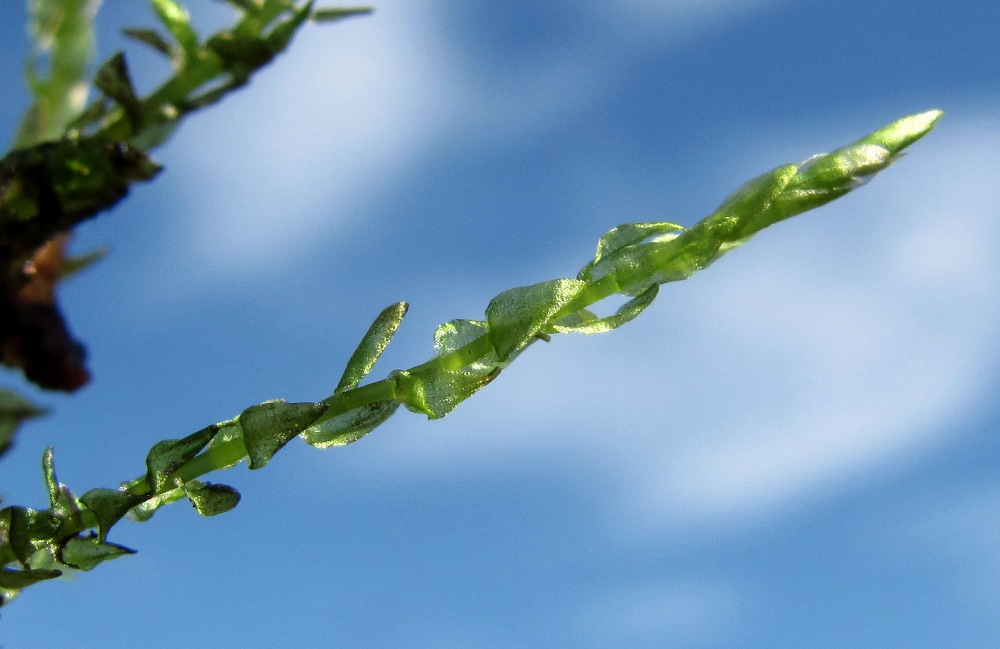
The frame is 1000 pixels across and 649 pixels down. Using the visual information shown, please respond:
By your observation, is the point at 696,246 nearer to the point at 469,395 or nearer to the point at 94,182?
the point at 469,395

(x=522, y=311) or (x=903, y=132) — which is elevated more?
(x=903, y=132)

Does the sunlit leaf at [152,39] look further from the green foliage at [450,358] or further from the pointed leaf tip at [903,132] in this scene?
the pointed leaf tip at [903,132]

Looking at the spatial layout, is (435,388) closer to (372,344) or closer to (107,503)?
(372,344)

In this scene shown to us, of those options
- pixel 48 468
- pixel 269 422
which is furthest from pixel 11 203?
pixel 48 468

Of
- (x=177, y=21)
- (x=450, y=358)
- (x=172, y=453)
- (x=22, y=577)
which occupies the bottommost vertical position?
(x=22, y=577)

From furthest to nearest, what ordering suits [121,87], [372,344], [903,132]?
[372,344] → [903,132] → [121,87]

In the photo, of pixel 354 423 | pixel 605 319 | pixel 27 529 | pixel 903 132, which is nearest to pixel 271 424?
pixel 354 423

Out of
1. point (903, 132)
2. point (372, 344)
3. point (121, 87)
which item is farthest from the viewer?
point (372, 344)

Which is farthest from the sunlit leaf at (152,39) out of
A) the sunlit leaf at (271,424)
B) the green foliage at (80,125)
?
the sunlit leaf at (271,424)

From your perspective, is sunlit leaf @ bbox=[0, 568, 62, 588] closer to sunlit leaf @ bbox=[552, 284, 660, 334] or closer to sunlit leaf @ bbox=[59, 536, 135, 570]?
sunlit leaf @ bbox=[59, 536, 135, 570]

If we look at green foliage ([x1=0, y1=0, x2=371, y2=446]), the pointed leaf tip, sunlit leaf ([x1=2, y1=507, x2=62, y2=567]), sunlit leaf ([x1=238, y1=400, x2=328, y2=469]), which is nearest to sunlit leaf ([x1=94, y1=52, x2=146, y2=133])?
green foliage ([x1=0, y1=0, x2=371, y2=446])
